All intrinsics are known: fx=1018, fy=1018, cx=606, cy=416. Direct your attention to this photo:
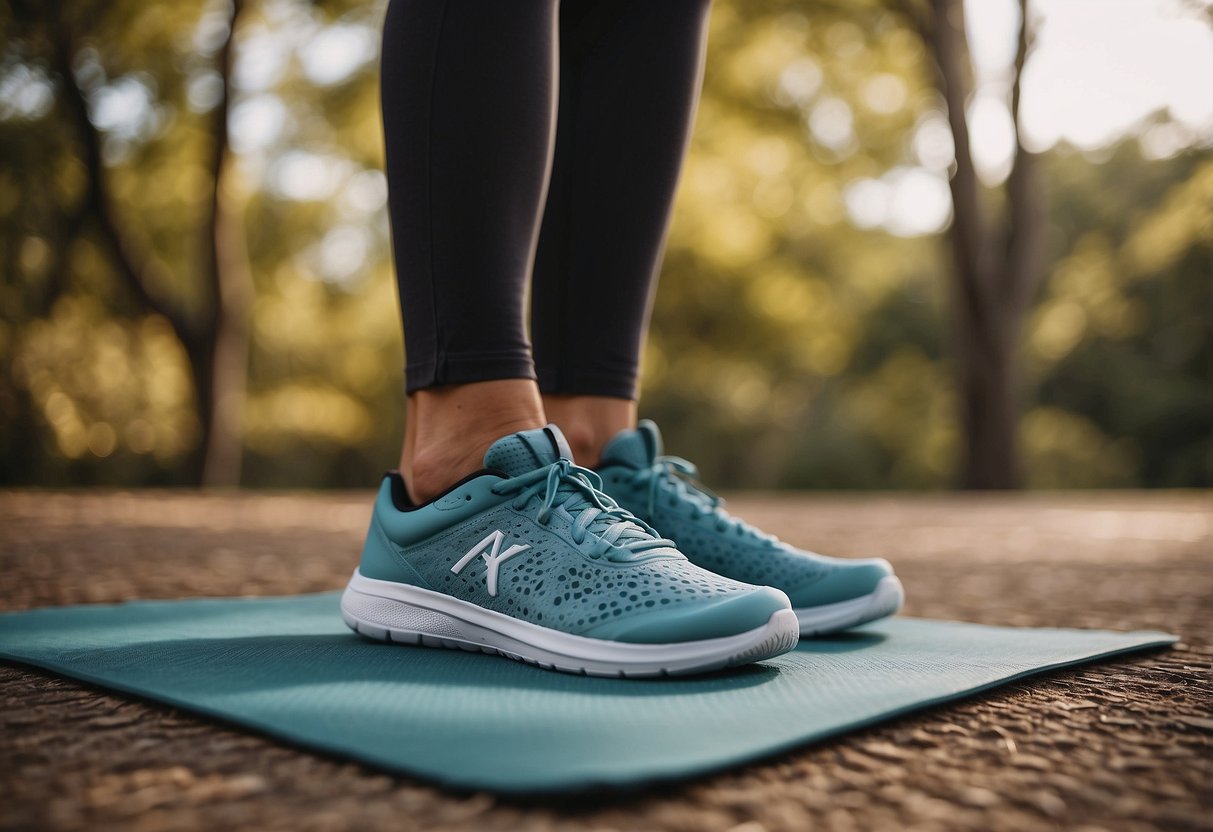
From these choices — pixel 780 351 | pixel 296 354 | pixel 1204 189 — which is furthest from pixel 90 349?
pixel 1204 189

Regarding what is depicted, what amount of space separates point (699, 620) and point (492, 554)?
0.75 feet

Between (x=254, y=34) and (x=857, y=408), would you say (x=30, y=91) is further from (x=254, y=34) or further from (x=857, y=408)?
(x=857, y=408)

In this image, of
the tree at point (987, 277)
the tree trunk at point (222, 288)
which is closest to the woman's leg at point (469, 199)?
the tree trunk at point (222, 288)

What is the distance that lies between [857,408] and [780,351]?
6.48 m

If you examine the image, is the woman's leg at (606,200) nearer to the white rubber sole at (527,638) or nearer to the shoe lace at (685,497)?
the shoe lace at (685,497)

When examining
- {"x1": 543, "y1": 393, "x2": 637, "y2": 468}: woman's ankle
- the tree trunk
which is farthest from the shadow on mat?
the tree trunk

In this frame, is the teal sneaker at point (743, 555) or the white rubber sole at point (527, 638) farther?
the teal sneaker at point (743, 555)

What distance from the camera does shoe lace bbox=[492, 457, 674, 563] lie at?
928mm

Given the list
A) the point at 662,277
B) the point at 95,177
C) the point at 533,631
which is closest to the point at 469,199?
the point at 533,631

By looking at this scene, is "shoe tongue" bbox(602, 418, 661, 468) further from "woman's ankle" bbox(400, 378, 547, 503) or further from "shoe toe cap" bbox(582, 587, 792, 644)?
"shoe toe cap" bbox(582, 587, 792, 644)

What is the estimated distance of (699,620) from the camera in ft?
2.69

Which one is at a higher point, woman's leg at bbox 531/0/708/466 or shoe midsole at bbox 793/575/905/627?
woman's leg at bbox 531/0/708/466

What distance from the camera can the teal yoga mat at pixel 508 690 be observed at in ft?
1.98

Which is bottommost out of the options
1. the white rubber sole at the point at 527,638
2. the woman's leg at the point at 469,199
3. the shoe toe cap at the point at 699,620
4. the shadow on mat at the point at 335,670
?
the shadow on mat at the point at 335,670
